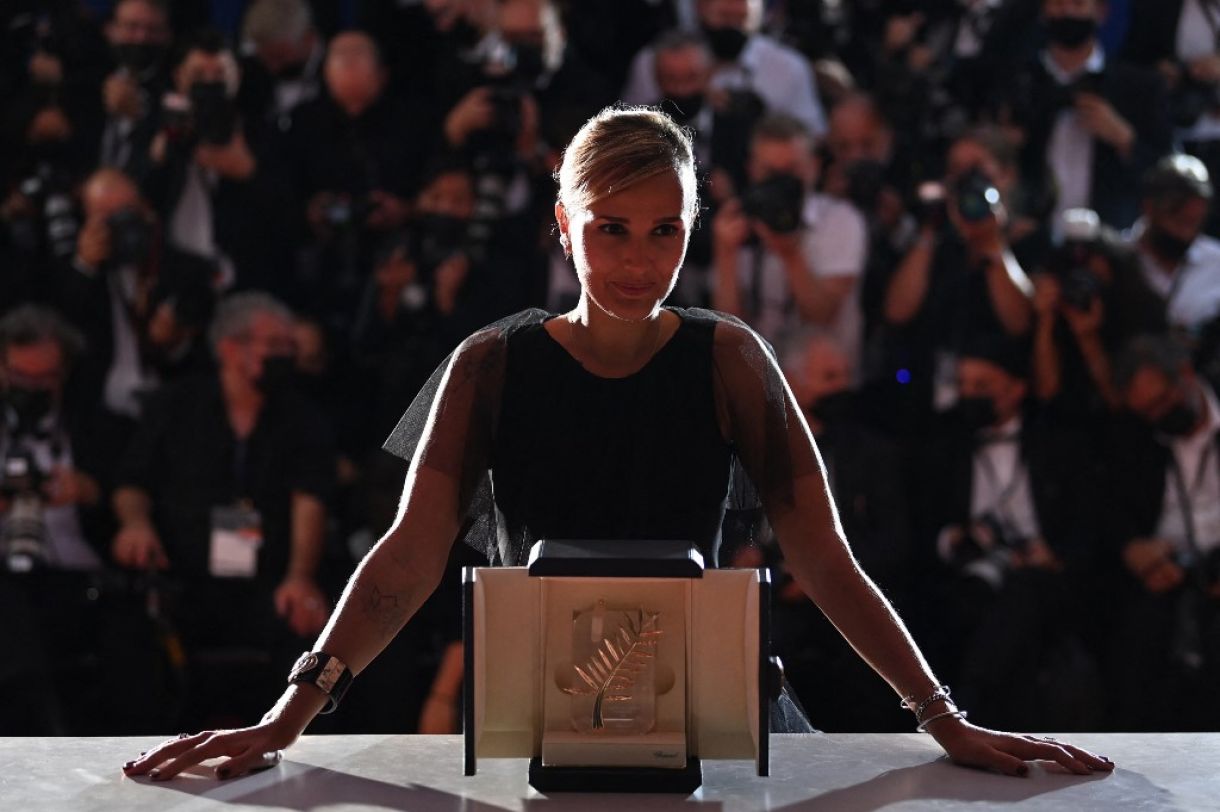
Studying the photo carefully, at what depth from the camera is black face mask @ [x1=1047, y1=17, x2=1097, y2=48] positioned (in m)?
4.33

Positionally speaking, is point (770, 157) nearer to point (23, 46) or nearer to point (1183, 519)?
point (1183, 519)

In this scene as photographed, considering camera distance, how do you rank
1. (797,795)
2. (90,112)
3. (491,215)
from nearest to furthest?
(797,795)
(491,215)
(90,112)

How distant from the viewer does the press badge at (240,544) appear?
4.14 meters

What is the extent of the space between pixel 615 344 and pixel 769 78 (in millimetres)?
2559

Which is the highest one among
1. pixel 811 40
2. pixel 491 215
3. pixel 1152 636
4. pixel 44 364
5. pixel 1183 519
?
pixel 811 40

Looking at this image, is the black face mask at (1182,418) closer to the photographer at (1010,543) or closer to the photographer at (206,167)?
the photographer at (1010,543)

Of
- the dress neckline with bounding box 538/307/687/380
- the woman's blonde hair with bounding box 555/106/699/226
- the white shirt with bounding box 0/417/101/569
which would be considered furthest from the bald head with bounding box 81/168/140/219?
the woman's blonde hair with bounding box 555/106/699/226

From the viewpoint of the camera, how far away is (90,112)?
4.57m

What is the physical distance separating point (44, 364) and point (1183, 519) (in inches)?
115

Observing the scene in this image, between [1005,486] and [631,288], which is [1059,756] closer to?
[631,288]

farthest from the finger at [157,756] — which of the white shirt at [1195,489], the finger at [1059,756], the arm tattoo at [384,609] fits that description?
the white shirt at [1195,489]

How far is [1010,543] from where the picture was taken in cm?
402

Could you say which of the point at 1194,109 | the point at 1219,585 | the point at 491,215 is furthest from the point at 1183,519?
the point at 491,215

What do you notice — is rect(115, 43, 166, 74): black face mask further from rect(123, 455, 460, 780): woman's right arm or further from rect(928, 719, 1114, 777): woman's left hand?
rect(928, 719, 1114, 777): woman's left hand
